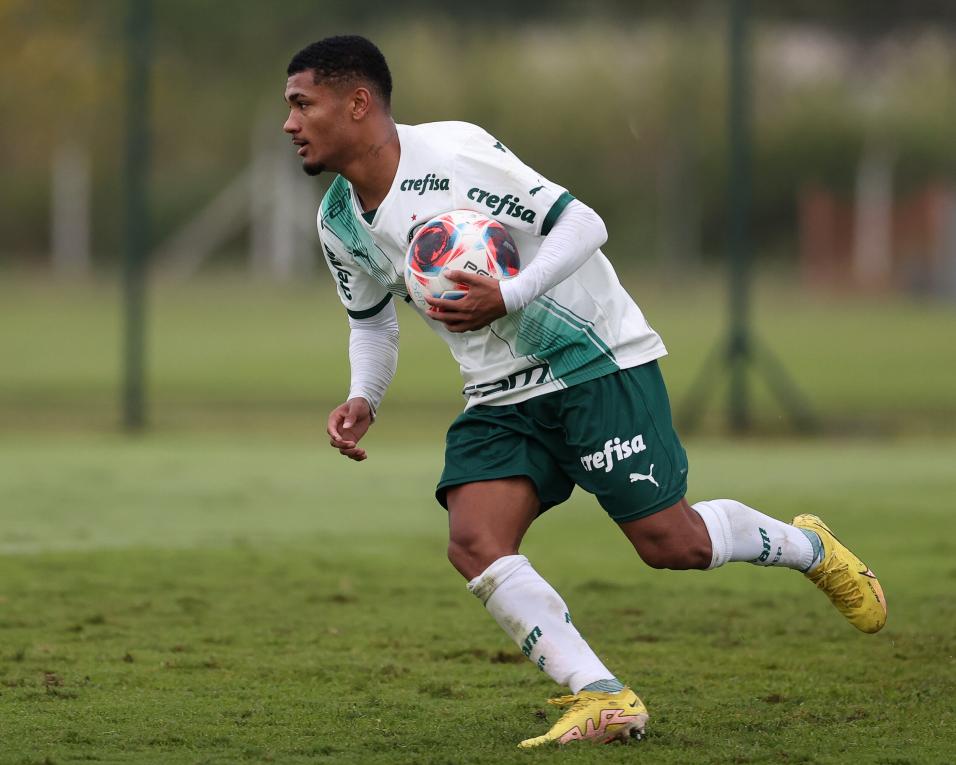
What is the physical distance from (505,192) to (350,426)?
3.02 feet

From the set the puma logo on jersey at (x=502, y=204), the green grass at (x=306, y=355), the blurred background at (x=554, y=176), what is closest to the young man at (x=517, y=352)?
the puma logo on jersey at (x=502, y=204)

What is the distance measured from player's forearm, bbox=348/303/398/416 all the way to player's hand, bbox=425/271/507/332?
33.1 inches

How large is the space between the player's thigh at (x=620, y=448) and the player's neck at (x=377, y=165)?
2.73 ft

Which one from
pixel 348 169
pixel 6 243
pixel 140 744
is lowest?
pixel 140 744

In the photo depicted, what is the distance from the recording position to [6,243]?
91.8ft

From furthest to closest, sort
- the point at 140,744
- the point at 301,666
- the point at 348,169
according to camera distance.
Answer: the point at 301,666 < the point at 348,169 < the point at 140,744

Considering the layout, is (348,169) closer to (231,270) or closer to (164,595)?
(164,595)

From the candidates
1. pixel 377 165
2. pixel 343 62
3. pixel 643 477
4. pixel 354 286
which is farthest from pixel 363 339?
pixel 643 477

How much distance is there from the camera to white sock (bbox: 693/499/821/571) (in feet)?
16.4

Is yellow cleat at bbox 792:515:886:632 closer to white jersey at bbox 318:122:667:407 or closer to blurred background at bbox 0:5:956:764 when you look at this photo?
blurred background at bbox 0:5:956:764

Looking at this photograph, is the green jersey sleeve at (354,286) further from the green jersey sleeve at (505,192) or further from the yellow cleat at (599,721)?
the yellow cleat at (599,721)

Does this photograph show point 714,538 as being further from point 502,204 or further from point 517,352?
point 502,204

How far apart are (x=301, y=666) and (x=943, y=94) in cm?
1358

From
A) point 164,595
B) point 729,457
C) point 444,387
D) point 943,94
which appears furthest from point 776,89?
point 164,595
